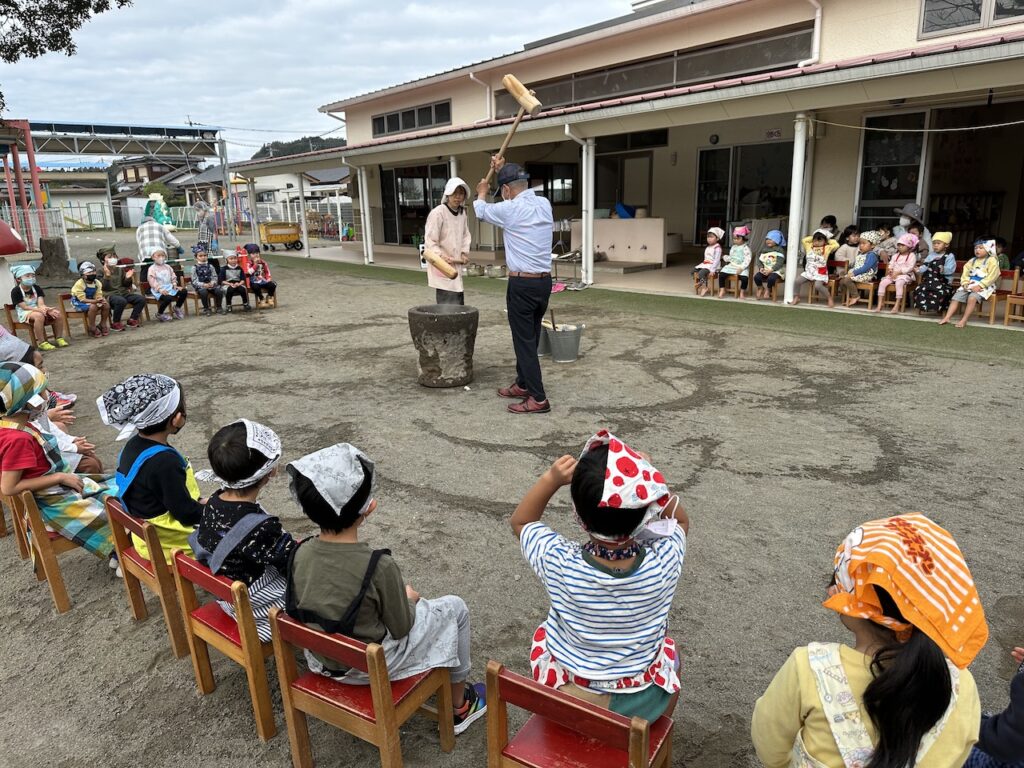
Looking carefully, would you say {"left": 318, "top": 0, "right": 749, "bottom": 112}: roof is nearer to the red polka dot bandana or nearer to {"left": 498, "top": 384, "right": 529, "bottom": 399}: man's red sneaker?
{"left": 498, "top": 384, "right": 529, "bottom": 399}: man's red sneaker

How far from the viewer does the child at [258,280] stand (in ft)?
37.8

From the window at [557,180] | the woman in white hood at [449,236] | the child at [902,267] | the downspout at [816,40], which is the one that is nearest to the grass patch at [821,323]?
the child at [902,267]

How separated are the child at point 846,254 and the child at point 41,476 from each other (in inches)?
379

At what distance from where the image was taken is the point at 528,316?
18.3 ft

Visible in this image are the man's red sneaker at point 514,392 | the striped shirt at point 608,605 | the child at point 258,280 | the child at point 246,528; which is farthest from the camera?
the child at point 258,280

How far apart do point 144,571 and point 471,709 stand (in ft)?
4.77

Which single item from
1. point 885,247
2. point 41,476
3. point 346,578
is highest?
point 885,247

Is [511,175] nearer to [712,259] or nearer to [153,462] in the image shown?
[153,462]

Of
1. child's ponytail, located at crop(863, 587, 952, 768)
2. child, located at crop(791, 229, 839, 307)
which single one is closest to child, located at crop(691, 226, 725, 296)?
child, located at crop(791, 229, 839, 307)

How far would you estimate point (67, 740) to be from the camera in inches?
94.2

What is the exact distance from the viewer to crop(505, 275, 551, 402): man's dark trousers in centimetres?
555

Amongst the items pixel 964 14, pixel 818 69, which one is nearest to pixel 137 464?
pixel 818 69

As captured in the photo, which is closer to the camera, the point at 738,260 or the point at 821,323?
the point at 821,323

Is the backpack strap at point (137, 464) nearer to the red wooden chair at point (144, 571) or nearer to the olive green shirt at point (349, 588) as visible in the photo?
the red wooden chair at point (144, 571)
